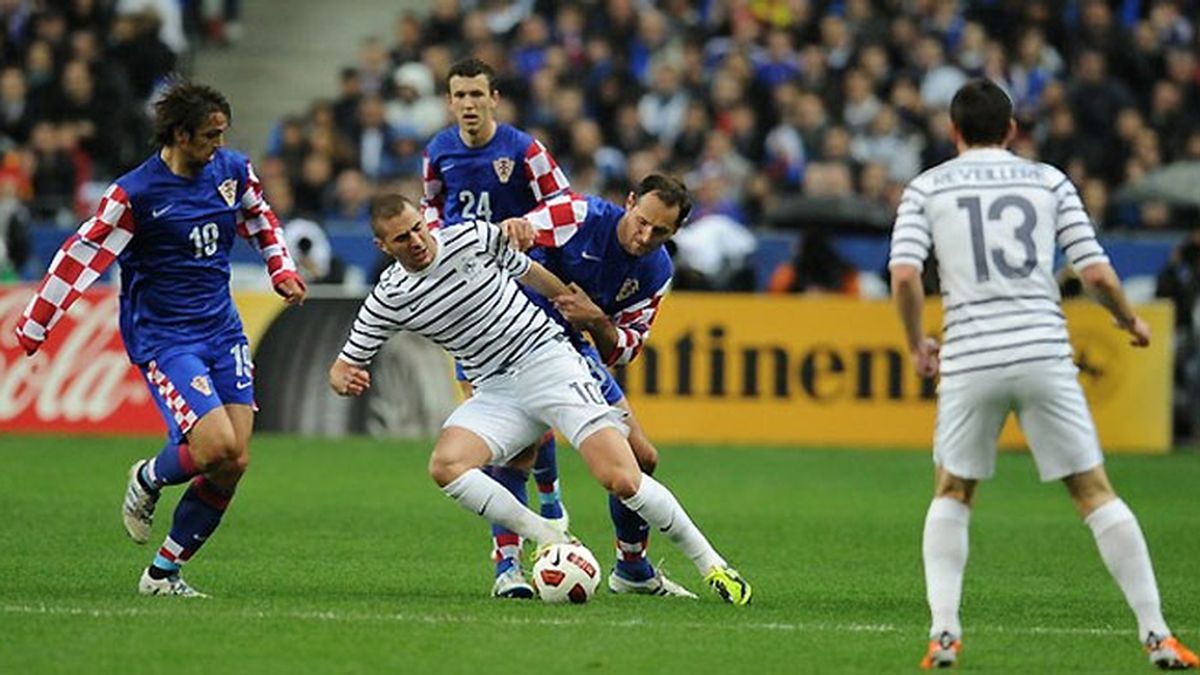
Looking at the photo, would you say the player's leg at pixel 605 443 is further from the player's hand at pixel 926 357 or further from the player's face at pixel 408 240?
the player's hand at pixel 926 357

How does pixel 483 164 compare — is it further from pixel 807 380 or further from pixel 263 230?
pixel 807 380

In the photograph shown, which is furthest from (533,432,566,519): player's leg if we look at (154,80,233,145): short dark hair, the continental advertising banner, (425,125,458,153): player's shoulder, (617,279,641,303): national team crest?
the continental advertising banner

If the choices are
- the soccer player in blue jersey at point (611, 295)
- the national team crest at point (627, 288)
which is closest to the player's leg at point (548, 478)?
the soccer player in blue jersey at point (611, 295)

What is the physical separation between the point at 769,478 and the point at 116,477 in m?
4.95

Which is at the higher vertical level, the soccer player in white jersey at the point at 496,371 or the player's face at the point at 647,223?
the player's face at the point at 647,223

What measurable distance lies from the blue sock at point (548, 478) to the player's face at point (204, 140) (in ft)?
7.57

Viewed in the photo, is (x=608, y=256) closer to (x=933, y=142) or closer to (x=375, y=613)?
(x=375, y=613)

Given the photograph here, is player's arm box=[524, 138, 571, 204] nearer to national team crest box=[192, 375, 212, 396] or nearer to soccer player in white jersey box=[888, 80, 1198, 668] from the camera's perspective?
national team crest box=[192, 375, 212, 396]

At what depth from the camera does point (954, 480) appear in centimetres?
939

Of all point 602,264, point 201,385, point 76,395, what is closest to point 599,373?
point 602,264

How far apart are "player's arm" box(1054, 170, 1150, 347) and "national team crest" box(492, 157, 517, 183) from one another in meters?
4.08

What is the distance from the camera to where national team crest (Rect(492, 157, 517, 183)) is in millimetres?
12883

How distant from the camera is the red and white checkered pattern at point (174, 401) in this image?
11.4 metres

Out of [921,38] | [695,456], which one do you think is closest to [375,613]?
[695,456]
